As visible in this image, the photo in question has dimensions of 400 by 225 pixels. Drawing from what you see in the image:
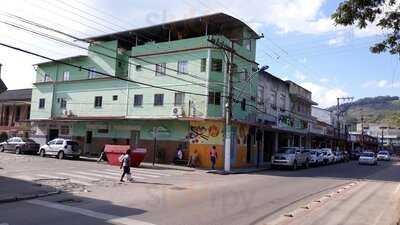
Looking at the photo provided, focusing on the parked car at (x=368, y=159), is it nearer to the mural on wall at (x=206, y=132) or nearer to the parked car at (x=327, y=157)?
the parked car at (x=327, y=157)

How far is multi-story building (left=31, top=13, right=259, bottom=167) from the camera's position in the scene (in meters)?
37.1

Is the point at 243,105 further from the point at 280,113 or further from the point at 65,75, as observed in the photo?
the point at 65,75

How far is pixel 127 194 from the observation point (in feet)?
55.2

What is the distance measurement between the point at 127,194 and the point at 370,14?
10694 millimetres

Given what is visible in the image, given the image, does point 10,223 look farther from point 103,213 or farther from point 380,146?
point 380,146

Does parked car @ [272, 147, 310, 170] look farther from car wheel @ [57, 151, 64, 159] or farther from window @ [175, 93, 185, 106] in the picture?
car wheel @ [57, 151, 64, 159]

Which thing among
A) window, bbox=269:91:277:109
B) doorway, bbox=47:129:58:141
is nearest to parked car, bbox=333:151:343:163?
window, bbox=269:91:277:109

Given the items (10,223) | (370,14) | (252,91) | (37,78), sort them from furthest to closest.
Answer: (37,78) < (252,91) < (10,223) < (370,14)

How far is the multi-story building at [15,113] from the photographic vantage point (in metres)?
56.7

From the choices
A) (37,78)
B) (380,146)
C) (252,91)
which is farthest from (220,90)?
(380,146)

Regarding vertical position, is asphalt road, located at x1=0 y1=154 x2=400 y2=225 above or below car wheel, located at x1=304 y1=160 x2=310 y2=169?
below

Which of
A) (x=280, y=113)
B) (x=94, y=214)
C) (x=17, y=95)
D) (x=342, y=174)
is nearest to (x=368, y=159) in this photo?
(x=280, y=113)

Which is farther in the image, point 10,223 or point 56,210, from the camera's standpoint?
point 56,210

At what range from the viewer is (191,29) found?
40.6 m
